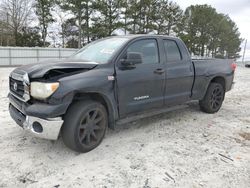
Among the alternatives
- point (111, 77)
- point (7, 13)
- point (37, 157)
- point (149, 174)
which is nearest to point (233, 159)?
point (149, 174)

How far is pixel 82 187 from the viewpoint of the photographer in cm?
276

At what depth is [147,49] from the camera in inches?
173

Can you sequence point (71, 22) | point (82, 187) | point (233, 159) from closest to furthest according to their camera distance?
point (82, 187)
point (233, 159)
point (71, 22)

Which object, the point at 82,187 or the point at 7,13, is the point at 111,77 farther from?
the point at 7,13

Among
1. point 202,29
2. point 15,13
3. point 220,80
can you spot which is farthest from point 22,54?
point 202,29

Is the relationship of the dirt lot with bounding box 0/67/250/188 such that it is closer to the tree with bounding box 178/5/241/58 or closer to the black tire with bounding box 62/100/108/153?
the black tire with bounding box 62/100/108/153

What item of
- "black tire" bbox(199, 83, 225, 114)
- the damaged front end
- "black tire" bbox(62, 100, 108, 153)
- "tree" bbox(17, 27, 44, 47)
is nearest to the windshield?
the damaged front end

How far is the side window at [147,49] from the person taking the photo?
13.8 ft

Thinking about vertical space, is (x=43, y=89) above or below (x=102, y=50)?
below

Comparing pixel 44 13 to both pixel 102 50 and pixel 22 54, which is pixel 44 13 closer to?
pixel 22 54

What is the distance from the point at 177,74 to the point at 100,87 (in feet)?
6.23

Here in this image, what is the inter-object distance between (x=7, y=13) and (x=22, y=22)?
2.20m

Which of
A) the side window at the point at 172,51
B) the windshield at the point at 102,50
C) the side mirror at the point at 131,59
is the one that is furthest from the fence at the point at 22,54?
the side mirror at the point at 131,59

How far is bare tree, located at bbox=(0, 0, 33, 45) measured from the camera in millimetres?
33469
